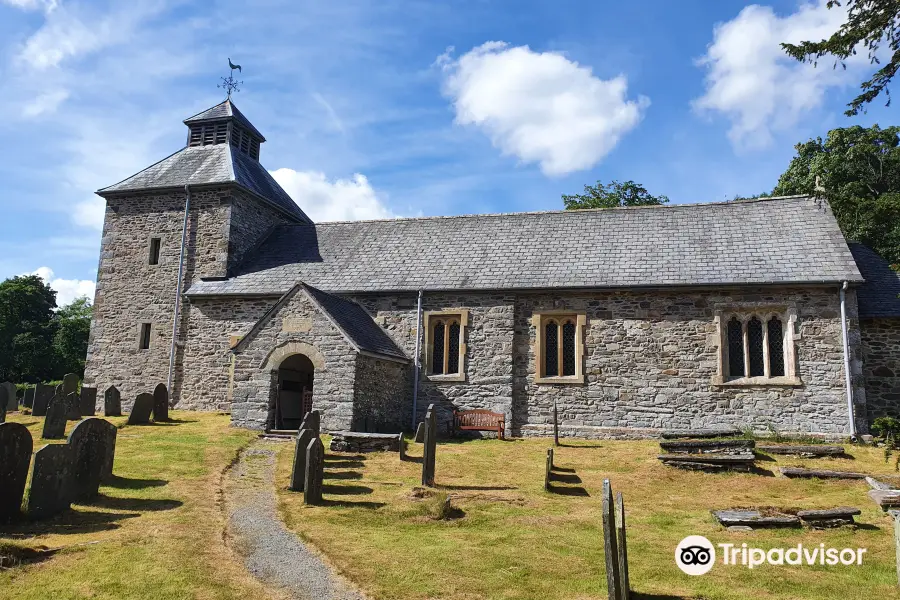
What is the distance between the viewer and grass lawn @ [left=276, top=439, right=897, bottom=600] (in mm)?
7715

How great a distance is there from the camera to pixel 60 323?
49719mm

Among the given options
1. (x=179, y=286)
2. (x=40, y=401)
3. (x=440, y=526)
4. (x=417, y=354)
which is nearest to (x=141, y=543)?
(x=440, y=526)

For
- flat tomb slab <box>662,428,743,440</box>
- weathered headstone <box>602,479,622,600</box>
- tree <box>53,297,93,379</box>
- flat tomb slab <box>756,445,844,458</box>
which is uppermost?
tree <box>53,297,93,379</box>

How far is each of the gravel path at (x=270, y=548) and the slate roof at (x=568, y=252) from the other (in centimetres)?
1117

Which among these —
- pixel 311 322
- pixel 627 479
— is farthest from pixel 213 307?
pixel 627 479

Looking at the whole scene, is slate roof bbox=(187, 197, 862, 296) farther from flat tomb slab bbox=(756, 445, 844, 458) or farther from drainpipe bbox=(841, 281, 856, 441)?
flat tomb slab bbox=(756, 445, 844, 458)

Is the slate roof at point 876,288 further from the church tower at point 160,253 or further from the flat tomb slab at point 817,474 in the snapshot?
the church tower at point 160,253

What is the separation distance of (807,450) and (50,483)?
1621cm

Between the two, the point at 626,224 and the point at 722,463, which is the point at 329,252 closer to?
the point at 626,224

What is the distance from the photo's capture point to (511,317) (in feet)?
71.7

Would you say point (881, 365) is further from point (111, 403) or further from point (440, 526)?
point (111, 403)

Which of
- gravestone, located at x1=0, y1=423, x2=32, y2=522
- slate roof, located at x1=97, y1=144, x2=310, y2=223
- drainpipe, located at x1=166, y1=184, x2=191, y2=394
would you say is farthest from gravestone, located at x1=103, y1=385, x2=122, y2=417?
gravestone, located at x1=0, y1=423, x2=32, y2=522

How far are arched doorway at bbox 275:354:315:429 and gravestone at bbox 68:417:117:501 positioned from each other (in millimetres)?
9133

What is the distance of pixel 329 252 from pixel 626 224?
37.4ft
